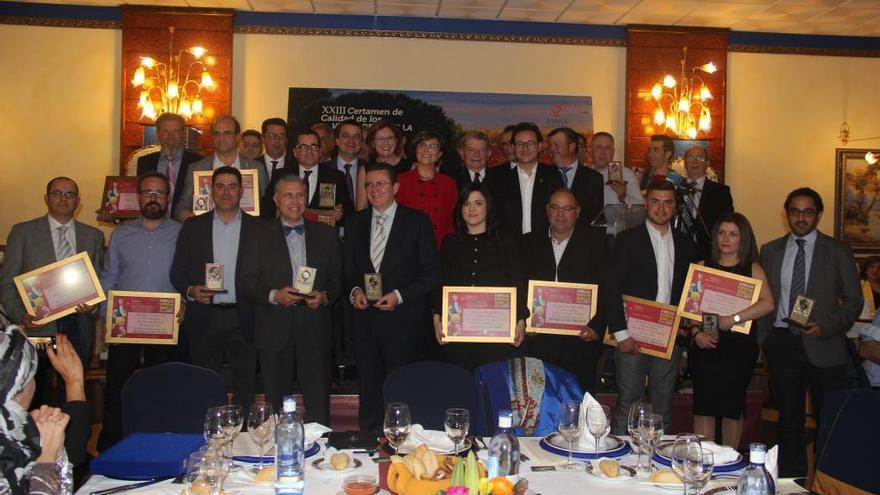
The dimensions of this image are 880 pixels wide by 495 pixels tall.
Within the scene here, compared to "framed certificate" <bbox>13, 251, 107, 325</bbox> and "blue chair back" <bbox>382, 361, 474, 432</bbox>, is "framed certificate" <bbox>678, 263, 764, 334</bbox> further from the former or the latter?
"framed certificate" <bbox>13, 251, 107, 325</bbox>

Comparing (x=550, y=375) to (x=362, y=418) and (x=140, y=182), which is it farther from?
(x=140, y=182)

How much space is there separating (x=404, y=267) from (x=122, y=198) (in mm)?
2483

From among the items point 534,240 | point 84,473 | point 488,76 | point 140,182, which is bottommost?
point 84,473

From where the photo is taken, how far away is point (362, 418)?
208 inches

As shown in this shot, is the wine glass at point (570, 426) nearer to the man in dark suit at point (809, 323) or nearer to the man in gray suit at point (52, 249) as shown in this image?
the man in dark suit at point (809, 323)

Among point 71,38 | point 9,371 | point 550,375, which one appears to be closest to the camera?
point 9,371

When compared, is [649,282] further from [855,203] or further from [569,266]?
[855,203]

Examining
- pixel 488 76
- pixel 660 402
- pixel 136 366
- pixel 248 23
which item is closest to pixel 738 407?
pixel 660 402

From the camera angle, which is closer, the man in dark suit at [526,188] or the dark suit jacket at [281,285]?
the dark suit jacket at [281,285]

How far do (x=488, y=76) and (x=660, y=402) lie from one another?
5.83 metres

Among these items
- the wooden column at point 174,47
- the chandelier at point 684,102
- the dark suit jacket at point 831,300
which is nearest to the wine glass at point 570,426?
the dark suit jacket at point 831,300

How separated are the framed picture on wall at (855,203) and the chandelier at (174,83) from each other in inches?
311

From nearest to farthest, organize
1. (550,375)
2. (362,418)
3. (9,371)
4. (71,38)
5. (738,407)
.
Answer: (9,371) → (550,375) → (738,407) → (362,418) → (71,38)

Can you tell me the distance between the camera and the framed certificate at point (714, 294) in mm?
4797
